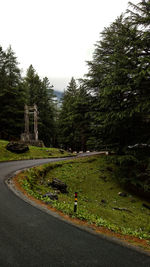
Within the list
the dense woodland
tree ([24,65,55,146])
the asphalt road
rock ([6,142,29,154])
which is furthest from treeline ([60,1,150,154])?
tree ([24,65,55,146])

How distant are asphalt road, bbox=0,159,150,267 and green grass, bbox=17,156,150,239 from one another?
1.39 meters

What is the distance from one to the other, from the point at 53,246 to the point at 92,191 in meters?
9.67

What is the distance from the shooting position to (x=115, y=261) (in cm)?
362

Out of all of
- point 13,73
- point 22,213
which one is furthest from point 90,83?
point 13,73

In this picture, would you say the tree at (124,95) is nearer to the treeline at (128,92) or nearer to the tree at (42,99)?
the treeline at (128,92)

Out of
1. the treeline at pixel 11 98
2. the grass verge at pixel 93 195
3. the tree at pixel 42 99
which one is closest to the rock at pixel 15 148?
the grass verge at pixel 93 195

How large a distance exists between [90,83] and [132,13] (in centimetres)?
771

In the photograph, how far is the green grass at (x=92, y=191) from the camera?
8.07m

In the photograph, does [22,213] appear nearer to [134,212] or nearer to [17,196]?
[17,196]

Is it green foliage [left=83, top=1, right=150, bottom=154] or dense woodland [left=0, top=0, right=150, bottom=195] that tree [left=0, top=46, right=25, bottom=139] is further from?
green foliage [left=83, top=1, right=150, bottom=154]

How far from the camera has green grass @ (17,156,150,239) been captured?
8.07m

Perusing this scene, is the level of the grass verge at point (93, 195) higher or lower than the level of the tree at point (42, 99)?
lower

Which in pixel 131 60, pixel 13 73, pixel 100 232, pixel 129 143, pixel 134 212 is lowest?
pixel 134 212

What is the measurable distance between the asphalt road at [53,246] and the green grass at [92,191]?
1390mm
